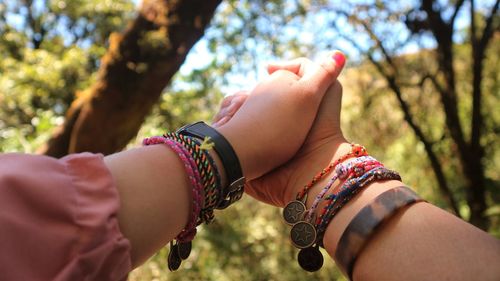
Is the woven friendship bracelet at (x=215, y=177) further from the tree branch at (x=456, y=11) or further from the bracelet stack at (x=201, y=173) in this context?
the tree branch at (x=456, y=11)

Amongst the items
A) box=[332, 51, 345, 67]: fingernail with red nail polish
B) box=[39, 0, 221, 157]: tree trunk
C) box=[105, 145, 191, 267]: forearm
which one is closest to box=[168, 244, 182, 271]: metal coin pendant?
box=[105, 145, 191, 267]: forearm

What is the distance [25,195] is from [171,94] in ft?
11.0

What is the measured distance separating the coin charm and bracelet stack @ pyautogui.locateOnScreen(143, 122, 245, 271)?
0.33 feet

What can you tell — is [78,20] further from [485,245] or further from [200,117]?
[485,245]

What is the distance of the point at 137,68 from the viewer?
224 centimetres

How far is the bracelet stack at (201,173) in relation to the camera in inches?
31.2

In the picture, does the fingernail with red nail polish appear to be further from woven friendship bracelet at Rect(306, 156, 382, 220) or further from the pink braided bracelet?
the pink braided bracelet

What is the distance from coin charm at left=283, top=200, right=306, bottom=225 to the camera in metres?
0.89

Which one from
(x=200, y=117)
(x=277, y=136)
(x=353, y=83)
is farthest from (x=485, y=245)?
(x=353, y=83)

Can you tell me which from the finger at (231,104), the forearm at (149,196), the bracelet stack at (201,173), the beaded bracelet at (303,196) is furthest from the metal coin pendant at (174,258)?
the finger at (231,104)

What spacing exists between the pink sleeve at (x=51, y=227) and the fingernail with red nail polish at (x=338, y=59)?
A: 2.32 ft

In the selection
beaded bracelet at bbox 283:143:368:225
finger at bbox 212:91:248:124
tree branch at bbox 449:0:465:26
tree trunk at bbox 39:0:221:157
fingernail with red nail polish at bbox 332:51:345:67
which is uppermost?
fingernail with red nail polish at bbox 332:51:345:67

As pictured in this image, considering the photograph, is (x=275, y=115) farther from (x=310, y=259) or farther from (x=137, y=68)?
(x=137, y=68)

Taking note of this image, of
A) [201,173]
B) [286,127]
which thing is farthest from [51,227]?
[286,127]
